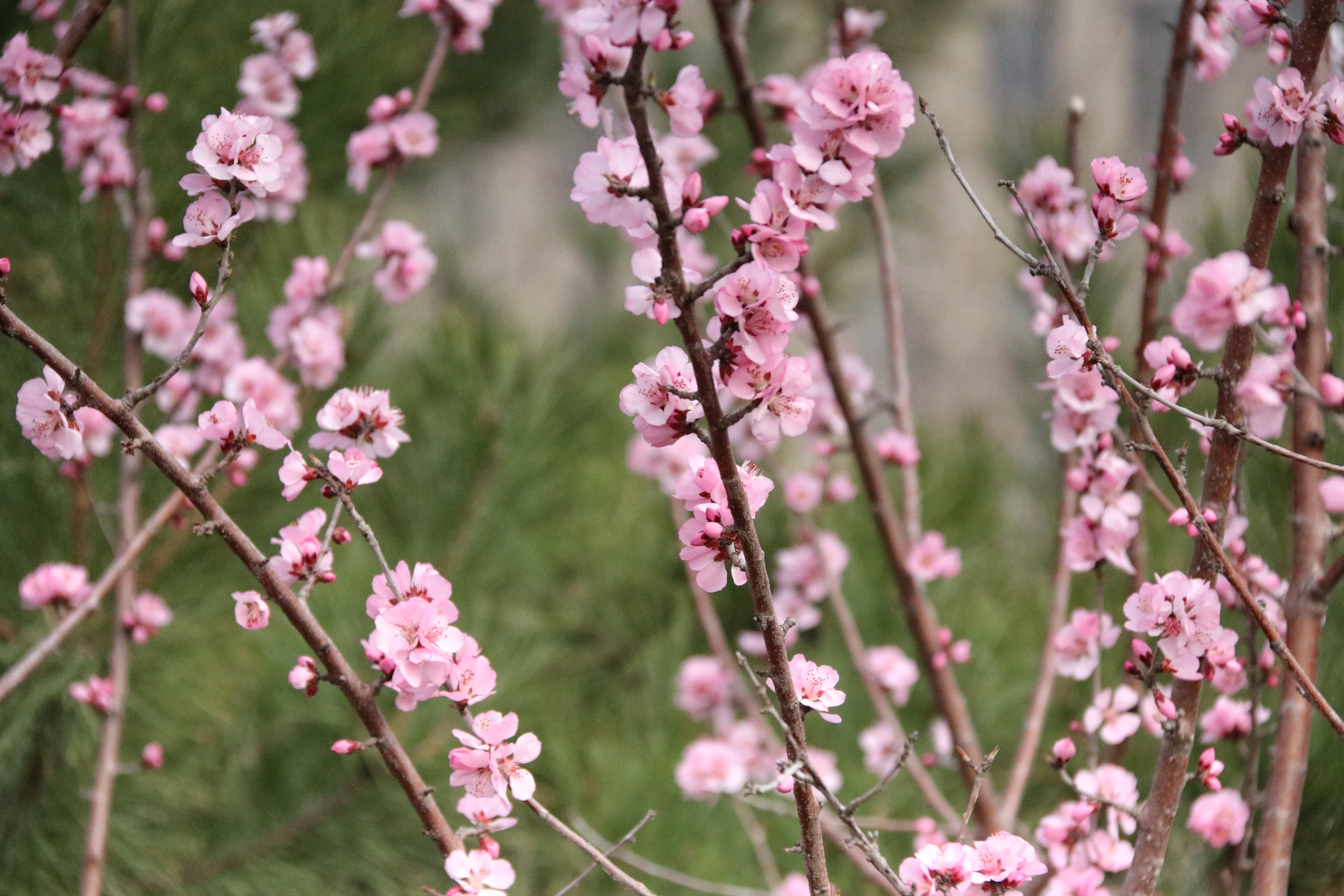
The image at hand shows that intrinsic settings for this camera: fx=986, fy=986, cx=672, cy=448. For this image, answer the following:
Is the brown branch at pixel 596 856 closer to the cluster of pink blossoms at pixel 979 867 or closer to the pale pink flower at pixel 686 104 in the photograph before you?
the cluster of pink blossoms at pixel 979 867

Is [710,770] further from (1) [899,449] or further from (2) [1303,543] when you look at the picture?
(2) [1303,543]

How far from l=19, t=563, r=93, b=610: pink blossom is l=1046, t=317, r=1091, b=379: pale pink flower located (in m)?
0.47

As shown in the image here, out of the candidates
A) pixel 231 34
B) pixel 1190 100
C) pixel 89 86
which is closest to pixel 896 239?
pixel 1190 100

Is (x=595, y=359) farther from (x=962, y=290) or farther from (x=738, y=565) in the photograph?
(x=962, y=290)

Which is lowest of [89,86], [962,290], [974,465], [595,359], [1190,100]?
[974,465]

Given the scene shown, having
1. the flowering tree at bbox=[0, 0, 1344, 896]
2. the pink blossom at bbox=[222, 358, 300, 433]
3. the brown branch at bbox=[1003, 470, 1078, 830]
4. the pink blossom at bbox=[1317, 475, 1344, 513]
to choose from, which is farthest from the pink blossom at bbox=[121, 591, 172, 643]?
the pink blossom at bbox=[1317, 475, 1344, 513]

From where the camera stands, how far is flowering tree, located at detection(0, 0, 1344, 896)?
0.93 ft

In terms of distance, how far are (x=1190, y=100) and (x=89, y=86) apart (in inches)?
105

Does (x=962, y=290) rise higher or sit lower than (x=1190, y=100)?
higher

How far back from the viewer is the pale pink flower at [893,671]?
732mm

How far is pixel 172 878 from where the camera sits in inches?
25.9

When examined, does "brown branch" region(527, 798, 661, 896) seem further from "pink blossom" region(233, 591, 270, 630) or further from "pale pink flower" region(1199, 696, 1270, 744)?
"pale pink flower" region(1199, 696, 1270, 744)

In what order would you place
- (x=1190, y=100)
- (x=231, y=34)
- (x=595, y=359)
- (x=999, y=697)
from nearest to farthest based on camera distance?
(x=231, y=34), (x=999, y=697), (x=595, y=359), (x=1190, y=100)

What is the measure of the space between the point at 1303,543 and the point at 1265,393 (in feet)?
0.51
